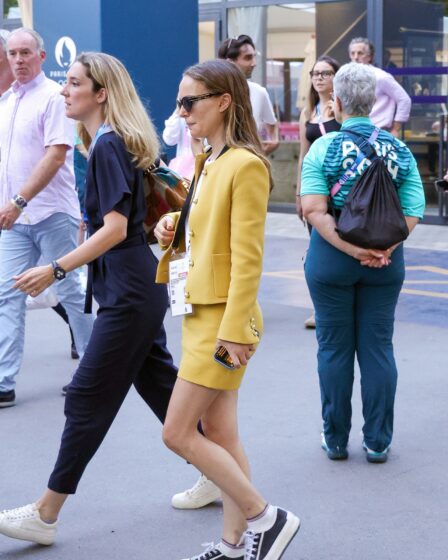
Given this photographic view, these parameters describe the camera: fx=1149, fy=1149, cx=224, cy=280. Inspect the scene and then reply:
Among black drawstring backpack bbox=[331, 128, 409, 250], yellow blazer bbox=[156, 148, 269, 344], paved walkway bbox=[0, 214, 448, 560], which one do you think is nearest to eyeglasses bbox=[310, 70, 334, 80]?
paved walkway bbox=[0, 214, 448, 560]

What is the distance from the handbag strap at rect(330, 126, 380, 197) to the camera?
16.5 ft

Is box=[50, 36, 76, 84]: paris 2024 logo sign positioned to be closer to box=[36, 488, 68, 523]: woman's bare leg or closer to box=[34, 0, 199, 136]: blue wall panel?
box=[34, 0, 199, 136]: blue wall panel

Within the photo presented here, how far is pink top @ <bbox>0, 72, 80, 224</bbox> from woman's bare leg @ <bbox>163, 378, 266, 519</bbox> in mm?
2937

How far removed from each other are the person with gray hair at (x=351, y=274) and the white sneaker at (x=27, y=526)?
5.06ft

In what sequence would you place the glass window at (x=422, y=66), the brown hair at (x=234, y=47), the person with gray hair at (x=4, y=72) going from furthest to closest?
the glass window at (x=422, y=66) < the brown hair at (x=234, y=47) < the person with gray hair at (x=4, y=72)

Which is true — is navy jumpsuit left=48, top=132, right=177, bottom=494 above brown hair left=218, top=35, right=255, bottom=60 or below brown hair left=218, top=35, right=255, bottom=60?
below

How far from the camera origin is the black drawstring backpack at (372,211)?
4.96 metres

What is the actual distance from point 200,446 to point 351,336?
5.52ft

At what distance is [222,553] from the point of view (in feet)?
13.0

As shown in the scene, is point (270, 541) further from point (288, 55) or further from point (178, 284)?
point (288, 55)

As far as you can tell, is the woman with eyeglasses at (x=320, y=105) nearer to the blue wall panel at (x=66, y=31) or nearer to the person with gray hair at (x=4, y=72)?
the person with gray hair at (x=4, y=72)

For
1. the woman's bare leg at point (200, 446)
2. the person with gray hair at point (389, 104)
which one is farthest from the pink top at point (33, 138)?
the person with gray hair at point (389, 104)

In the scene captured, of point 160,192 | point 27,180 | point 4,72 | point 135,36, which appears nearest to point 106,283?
point 160,192

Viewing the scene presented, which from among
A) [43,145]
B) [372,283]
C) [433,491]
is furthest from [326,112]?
[433,491]
